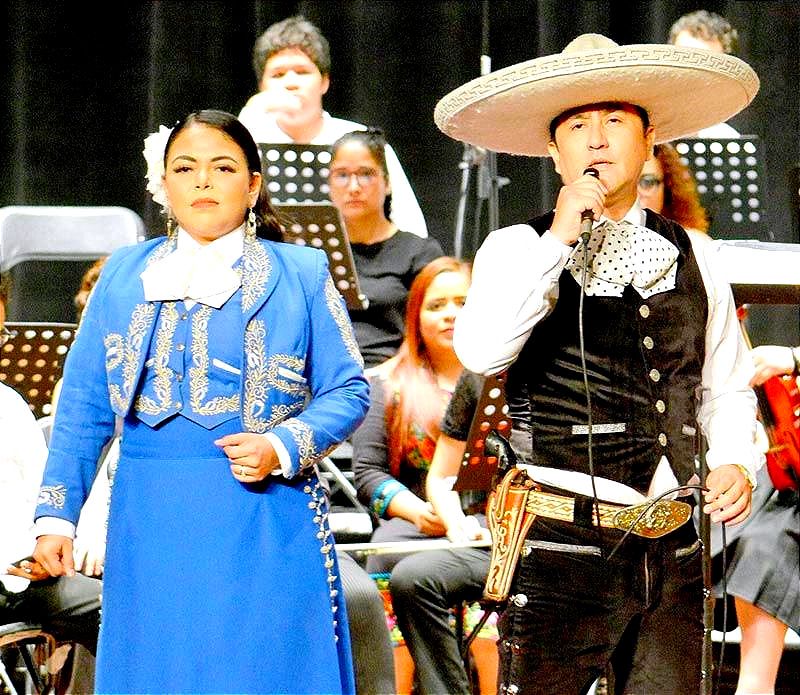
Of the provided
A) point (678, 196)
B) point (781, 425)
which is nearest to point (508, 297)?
point (781, 425)

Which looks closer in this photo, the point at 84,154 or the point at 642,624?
the point at 642,624

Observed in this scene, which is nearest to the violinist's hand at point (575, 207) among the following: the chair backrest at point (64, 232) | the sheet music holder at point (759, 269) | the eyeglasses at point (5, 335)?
the sheet music holder at point (759, 269)

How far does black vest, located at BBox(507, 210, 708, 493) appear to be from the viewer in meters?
2.48

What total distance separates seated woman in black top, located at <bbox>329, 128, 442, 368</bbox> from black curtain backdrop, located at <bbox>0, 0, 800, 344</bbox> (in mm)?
1092

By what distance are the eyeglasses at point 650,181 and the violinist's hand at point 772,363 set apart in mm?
936

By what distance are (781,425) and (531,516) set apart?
1.44 meters

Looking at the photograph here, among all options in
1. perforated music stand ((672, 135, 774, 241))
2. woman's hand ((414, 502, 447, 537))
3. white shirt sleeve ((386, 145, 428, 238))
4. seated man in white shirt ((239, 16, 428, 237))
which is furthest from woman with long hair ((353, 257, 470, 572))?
seated man in white shirt ((239, 16, 428, 237))

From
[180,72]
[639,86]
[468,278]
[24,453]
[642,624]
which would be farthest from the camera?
[180,72]

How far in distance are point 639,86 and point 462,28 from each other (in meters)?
3.30

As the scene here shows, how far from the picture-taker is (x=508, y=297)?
2.42 meters

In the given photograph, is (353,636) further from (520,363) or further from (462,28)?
(462,28)

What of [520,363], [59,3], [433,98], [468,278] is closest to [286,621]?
[520,363]

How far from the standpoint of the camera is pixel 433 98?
589cm

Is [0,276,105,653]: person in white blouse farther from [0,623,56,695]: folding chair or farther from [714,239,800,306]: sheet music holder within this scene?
[714,239,800,306]: sheet music holder
